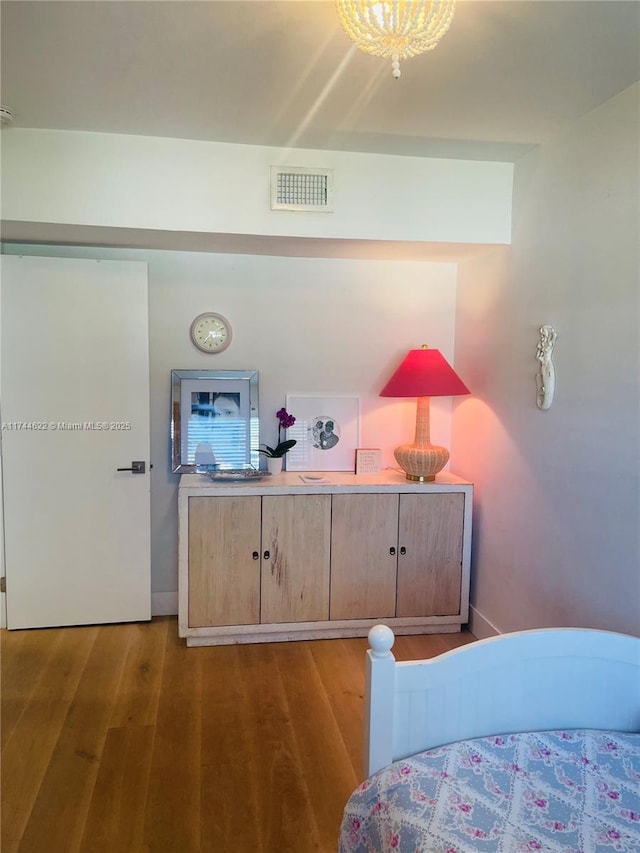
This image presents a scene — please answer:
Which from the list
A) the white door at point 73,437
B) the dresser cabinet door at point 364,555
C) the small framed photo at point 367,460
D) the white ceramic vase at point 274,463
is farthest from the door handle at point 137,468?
the small framed photo at point 367,460

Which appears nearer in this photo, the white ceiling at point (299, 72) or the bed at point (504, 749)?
the bed at point (504, 749)

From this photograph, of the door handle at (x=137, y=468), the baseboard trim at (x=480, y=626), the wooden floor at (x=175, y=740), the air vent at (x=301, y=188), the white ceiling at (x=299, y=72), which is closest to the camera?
the white ceiling at (x=299, y=72)

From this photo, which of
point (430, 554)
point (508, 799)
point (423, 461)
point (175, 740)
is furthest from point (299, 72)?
point (175, 740)

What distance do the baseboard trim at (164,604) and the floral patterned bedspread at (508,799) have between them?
2250mm

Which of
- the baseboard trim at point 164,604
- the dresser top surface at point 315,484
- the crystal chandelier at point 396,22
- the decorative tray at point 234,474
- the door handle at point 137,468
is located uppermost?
the crystal chandelier at point 396,22

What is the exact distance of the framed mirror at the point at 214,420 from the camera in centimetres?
338

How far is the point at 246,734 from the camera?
2391mm

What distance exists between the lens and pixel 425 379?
3188 millimetres

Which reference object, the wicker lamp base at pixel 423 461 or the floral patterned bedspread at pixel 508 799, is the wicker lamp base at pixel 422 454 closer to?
the wicker lamp base at pixel 423 461

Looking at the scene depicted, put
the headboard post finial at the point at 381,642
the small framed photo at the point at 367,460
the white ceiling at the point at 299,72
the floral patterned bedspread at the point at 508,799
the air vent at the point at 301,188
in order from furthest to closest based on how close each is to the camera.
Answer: the small framed photo at the point at 367,460 < the air vent at the point at 301,188 < the white ceiling at the point at 299,72 < the headboard post finial at the point at 381,642 < the floral patterned bedspread at the point at 508,799

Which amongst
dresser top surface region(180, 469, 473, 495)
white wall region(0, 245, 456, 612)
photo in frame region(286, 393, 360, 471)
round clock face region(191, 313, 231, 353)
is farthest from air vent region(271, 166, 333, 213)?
dresser top surface region(180, 469, 473, 495)

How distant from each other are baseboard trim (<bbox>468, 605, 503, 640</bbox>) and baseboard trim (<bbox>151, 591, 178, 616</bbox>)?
5.73 ft

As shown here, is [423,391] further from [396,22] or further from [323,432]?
[396,22]

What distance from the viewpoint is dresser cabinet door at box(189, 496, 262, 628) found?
9.95 ft
